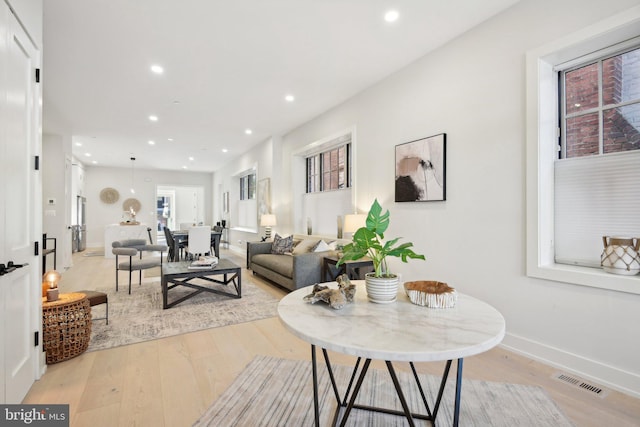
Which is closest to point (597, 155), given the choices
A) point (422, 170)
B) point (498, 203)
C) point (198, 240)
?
point (498, 203)

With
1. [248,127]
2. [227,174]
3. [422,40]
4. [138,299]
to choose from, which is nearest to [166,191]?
[227,174]

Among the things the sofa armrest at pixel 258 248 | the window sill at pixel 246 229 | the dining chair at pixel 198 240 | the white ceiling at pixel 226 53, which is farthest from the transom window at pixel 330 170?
the window sill at pixel 246 229

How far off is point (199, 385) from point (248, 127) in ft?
16.5

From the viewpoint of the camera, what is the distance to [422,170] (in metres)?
3.33

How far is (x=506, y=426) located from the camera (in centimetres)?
166

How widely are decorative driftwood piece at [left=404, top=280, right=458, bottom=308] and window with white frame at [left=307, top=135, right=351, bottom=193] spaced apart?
356 cm

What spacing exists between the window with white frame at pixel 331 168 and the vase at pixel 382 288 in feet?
11.8

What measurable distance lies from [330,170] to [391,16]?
3010mm

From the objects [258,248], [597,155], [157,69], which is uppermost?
[157,69]

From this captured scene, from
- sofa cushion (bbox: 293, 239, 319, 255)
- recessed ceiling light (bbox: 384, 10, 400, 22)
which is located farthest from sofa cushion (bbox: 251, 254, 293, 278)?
recessed ceiling light (bbox: 384, 10, 400, 22)

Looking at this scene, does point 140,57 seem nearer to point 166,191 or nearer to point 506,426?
point 506,426

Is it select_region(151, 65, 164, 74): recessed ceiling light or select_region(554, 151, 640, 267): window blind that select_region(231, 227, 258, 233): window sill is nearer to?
select_region(151, 65, 164, 74): recessed ceiling light

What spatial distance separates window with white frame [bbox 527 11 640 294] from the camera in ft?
6.86

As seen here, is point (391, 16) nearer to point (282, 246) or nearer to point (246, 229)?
point (282, 246)
